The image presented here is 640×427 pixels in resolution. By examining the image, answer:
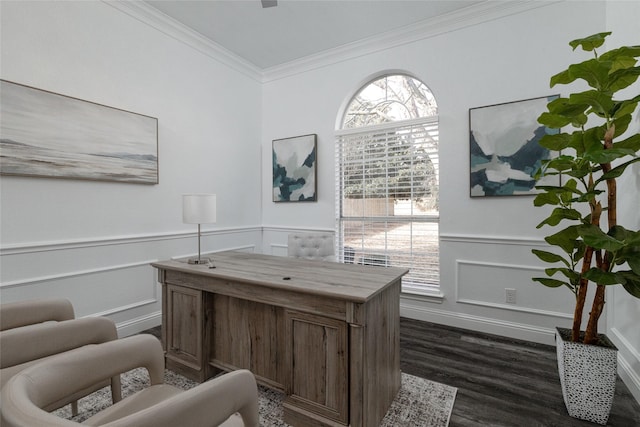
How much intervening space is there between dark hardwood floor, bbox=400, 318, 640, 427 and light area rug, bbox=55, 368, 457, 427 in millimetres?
79

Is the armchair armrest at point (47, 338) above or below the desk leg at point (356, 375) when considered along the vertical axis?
above

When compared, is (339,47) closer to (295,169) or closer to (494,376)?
(295,169)

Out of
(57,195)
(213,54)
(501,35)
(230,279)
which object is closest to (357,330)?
(230,279)

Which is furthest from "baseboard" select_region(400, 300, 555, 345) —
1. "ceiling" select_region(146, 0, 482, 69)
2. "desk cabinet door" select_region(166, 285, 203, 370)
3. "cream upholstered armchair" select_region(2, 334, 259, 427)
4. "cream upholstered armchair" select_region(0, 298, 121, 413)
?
"ceiling" select_region(146, 0, 482, 69)

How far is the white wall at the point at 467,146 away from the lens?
108 inches

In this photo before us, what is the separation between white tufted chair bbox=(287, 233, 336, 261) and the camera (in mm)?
3186

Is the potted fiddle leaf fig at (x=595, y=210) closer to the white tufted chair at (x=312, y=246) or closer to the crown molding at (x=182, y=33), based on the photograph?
the white tufted chair at (x=312, y=246)

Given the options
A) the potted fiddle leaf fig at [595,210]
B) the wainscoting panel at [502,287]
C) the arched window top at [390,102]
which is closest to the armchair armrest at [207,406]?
the potted fiddle leaf fig at [595,210]

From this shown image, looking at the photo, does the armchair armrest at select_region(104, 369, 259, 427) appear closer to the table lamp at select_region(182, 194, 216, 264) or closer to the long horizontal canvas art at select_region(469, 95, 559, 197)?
the table lamp at select_region(182, 194, 216, 264)

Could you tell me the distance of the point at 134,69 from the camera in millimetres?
3012

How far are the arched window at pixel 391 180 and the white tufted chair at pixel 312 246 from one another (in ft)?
2.82

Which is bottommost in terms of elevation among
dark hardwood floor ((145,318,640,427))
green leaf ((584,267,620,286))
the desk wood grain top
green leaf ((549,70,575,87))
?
dark hardwood floor ((145,318,640,427))

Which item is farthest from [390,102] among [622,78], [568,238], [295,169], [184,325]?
[184,325]

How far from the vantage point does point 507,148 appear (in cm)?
291
